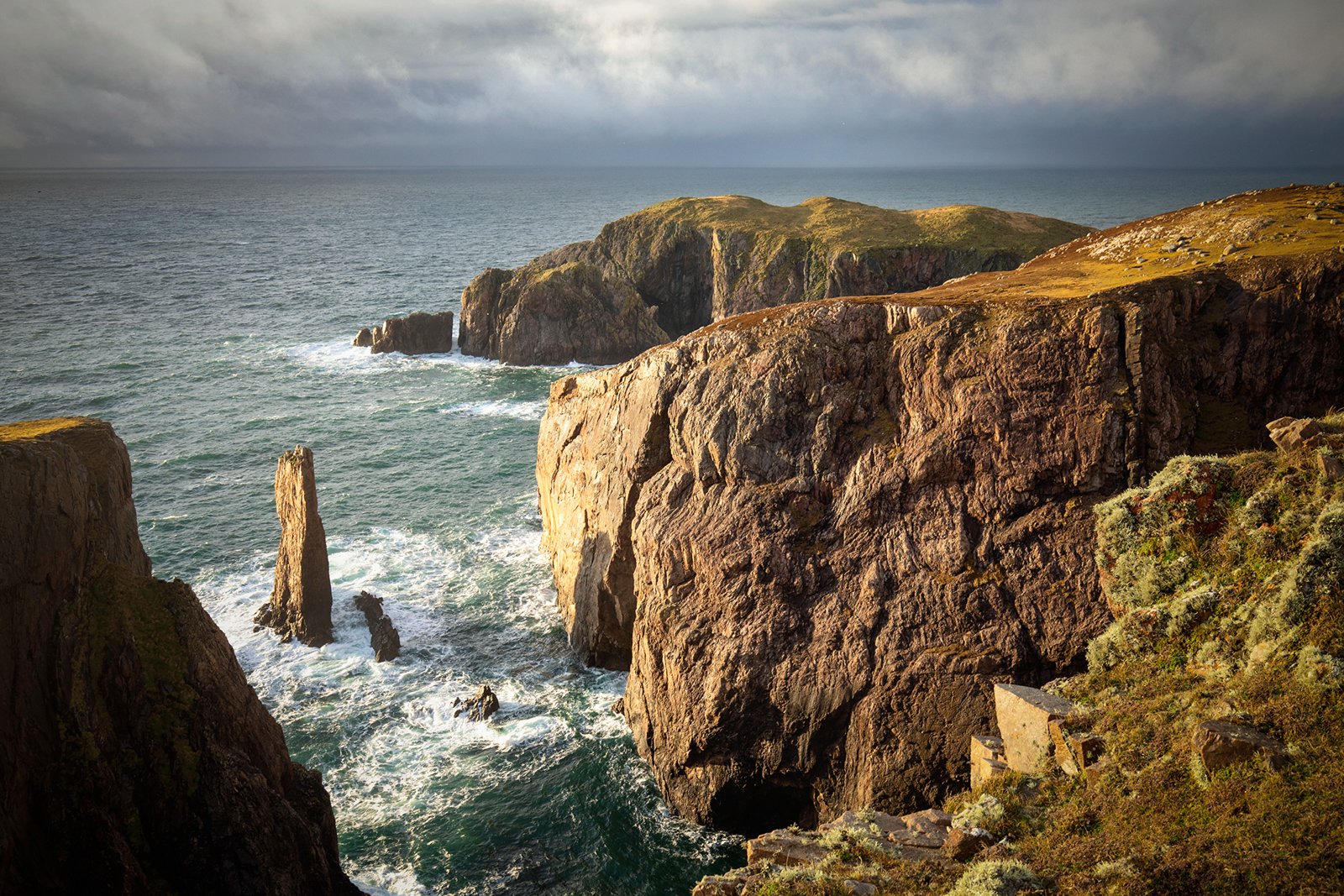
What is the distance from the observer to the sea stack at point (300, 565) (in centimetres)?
4594

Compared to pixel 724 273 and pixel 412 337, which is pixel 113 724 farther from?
pixel 724 273

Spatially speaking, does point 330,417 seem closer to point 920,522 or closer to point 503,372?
point 503,372

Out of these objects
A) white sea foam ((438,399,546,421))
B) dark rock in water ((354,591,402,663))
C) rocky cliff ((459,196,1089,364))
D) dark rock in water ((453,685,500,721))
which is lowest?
dark rock in water ((453,685,500,721))

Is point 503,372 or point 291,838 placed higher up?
point 503,372

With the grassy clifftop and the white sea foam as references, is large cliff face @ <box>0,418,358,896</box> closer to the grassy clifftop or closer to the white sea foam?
the white sea foam

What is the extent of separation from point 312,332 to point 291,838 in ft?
328

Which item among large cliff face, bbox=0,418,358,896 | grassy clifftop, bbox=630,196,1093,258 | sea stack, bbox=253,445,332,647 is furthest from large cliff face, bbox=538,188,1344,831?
grassy clifftop, bbox=630,196,1093,258

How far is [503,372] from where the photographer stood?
99125mm

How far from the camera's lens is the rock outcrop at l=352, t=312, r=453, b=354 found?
10712 centimetres

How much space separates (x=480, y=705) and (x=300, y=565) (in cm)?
1338

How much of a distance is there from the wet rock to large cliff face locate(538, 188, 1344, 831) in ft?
31.9

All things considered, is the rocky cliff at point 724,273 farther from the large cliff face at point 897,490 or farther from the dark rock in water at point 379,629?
the large cliff face at point 897,490

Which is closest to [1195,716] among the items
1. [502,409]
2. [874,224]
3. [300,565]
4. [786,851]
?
[786,851]

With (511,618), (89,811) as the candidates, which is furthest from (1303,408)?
(89,811)
